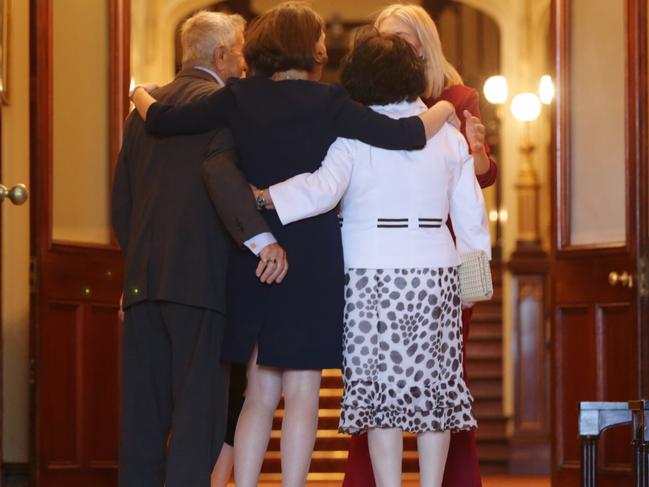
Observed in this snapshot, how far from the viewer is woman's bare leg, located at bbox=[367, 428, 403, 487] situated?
3375 millimetres

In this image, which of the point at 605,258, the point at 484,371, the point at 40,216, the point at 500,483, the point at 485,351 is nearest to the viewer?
the point at 40,216

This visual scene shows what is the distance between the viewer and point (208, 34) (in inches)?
148

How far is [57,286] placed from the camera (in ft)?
16.4

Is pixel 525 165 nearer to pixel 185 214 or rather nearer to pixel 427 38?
pixel 427 38

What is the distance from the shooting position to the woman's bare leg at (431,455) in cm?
341

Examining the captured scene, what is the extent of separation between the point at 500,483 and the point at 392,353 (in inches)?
174

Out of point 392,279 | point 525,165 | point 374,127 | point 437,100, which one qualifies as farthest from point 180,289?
point 525,165

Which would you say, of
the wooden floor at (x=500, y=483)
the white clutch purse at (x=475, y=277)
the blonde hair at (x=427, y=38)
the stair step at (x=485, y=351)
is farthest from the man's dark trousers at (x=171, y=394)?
the stair step at (x=485, y=351)

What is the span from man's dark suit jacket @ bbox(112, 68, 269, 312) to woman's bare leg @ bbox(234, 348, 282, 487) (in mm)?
228

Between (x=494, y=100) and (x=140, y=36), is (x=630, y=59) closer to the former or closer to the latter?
(x=494, y=100)

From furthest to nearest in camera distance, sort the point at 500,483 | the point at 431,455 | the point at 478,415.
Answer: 1. the point at 478,415
2. the point at 500,483
3. the point at 431,455

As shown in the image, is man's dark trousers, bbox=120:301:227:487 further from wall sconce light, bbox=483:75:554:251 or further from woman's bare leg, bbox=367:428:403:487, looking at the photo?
wall sconce light, bbox=483:75:554:251

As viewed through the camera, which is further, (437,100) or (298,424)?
(437,100)

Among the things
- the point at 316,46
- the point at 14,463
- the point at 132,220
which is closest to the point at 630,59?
the point at 316,46
